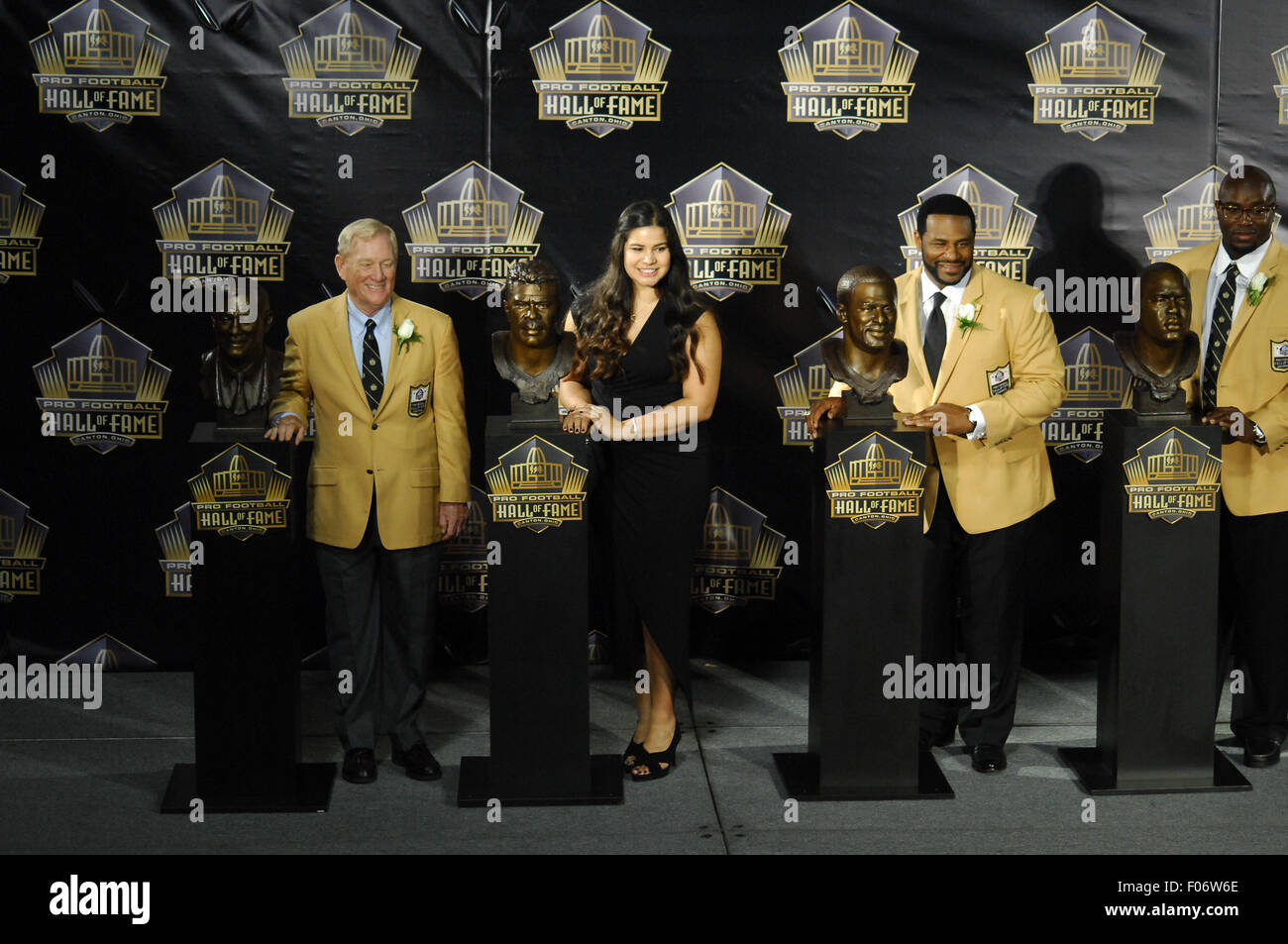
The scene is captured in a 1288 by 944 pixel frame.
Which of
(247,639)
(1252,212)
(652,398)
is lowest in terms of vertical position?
(247,639)

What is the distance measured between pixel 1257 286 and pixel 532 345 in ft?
7.57

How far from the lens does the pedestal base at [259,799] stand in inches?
174

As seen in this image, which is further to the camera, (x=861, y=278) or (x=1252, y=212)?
(x=1252, y=212)

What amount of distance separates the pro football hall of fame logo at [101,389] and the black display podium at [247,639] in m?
1.44

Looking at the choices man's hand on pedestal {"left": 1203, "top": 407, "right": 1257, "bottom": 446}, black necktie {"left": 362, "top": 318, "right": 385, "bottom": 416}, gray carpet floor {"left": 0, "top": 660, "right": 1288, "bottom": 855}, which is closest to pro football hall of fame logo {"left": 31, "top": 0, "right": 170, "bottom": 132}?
black necktie {"left": 362, "top": 318, "right": 385, "bottom": 416}

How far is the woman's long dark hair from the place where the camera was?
452 centimetres

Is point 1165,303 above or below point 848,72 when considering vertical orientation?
below

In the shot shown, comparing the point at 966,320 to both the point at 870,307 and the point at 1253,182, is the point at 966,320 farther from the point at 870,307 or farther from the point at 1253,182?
the point at 1253,182

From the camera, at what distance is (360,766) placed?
4.64 m

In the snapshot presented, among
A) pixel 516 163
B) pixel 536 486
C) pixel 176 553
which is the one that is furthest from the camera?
pixel 176 553

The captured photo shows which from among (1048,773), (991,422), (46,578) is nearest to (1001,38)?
(991,422)

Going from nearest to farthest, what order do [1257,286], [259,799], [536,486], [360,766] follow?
[536,486] → [259,799] → [360,766] → [1257,286]

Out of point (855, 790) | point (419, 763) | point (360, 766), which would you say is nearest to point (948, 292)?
point (855, 790)

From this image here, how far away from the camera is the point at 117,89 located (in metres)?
5.62
